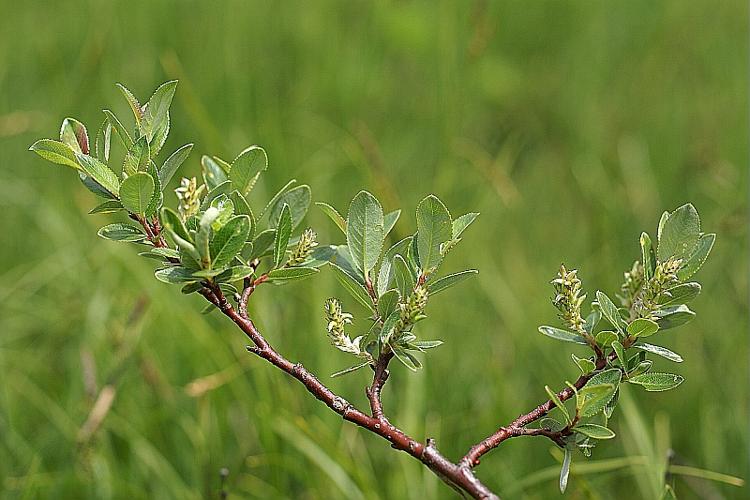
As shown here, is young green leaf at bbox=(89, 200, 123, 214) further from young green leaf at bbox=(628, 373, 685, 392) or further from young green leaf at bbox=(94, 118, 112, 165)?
young green leaf at bbox=(628, 373, 685, 392)

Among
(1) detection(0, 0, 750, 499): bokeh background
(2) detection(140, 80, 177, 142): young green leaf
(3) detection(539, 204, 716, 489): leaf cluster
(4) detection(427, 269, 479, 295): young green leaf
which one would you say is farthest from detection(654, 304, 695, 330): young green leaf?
(1) detection(0, 0, 750, 499): bokeh background

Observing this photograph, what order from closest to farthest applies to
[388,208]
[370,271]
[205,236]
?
[205,236], [370,271], [388,208]

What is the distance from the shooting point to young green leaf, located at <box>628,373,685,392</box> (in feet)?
1.81

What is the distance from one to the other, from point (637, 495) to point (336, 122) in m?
1.32

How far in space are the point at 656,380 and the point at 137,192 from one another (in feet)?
1.13

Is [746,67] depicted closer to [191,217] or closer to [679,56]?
→ [679,56]

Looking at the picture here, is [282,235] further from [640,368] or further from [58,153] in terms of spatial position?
[640,368]

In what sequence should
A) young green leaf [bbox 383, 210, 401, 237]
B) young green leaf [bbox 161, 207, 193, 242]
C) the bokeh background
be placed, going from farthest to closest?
the bokeh background → young green leaf [bbox 383, 210, 401, 237] → young green leaf [bbox 161, 207, 193, 242]

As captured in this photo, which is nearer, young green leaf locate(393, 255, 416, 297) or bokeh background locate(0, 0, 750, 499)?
young green leaf locate(393, 255, 416, 297)

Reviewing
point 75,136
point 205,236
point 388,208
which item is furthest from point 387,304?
point 388,208

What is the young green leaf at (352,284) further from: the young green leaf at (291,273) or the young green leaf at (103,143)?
the young green leaf at (103,143)

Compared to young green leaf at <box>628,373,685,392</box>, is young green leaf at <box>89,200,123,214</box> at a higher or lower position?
higher

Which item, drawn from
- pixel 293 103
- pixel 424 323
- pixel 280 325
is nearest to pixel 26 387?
pixel 280 325

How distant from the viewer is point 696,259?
577 millimetres
